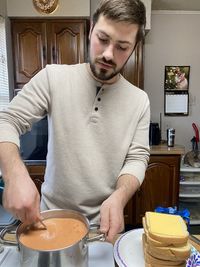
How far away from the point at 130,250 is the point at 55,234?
25 centimetres

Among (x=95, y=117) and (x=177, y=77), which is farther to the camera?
(x=177, y=77)

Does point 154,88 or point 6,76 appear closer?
point 6,76

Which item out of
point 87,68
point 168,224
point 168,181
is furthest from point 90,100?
point 168,181

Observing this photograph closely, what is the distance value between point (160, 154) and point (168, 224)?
5.73ft

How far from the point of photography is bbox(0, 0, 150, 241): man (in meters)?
A: 0.84

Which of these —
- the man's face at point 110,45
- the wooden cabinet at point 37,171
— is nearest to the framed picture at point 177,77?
the wooden cabinet at point 37,171

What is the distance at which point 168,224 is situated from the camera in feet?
2.16

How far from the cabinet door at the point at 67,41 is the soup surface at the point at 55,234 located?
2.04m

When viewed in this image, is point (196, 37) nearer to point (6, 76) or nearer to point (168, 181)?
point (168, 181)

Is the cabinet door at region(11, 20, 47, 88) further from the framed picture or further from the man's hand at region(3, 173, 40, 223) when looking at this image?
the man's hand at region(3, 173, 40, 223)

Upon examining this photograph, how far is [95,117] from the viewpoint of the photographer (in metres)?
0.94

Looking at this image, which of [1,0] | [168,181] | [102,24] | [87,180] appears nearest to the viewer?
[102,24]

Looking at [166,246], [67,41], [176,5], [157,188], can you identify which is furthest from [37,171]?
[176,5]

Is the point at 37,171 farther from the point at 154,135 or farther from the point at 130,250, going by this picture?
the point at 130,250
